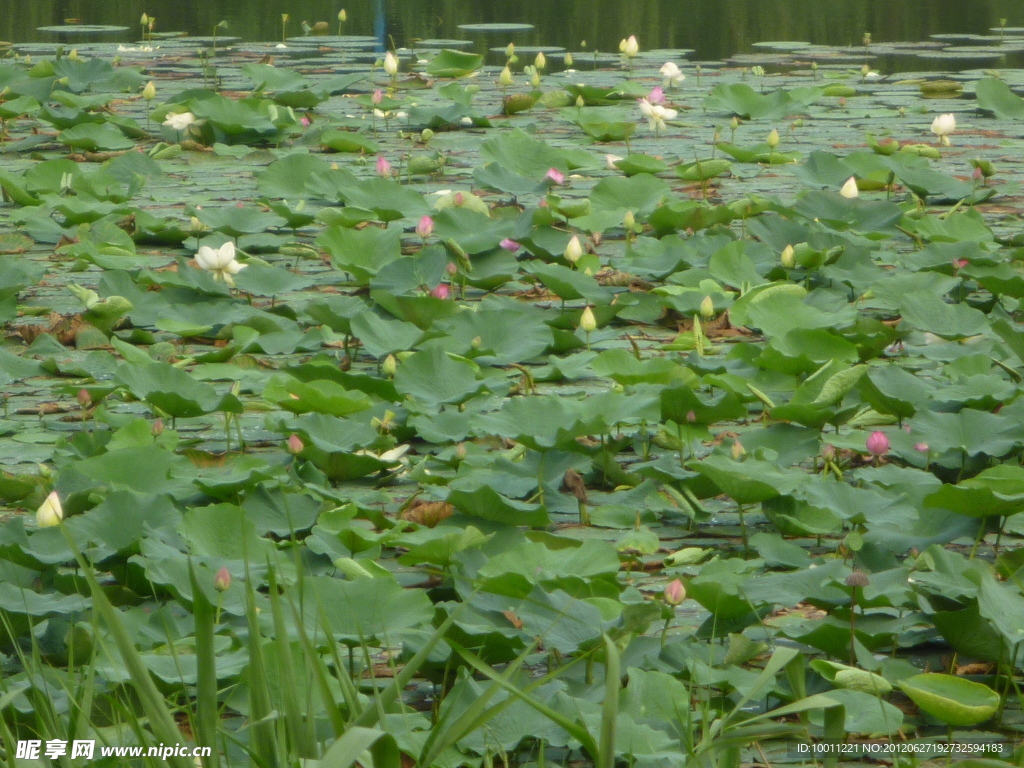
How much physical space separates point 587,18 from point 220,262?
287 inches

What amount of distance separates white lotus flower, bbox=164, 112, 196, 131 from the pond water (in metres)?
3.76

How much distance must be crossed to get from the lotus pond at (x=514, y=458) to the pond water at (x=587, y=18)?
429 cm

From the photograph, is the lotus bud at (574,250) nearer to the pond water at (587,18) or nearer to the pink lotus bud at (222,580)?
the pink lotus bud at (222,580)

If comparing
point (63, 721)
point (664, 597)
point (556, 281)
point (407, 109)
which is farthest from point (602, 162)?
point (63, 721)

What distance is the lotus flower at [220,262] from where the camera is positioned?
111 inches

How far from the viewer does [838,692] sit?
4.41 ft

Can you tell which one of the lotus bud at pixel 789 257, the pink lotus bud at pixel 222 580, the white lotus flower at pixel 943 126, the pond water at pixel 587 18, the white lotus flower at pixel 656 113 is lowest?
the pink lotus bud at pixel 222 580

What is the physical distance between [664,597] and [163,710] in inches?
27.1

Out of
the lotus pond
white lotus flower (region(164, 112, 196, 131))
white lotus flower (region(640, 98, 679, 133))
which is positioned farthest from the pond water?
the lotus pond

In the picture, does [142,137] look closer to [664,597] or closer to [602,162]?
[602,162]

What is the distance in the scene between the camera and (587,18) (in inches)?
377

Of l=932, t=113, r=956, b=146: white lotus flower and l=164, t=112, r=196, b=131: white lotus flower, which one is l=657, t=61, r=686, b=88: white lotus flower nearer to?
l=932, t=113, r=956, b=146: white lotus flower

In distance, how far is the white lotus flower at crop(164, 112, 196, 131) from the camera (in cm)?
445

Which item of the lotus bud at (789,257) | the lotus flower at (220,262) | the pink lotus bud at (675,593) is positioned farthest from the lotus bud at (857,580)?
the lotus flower at (220,262)
